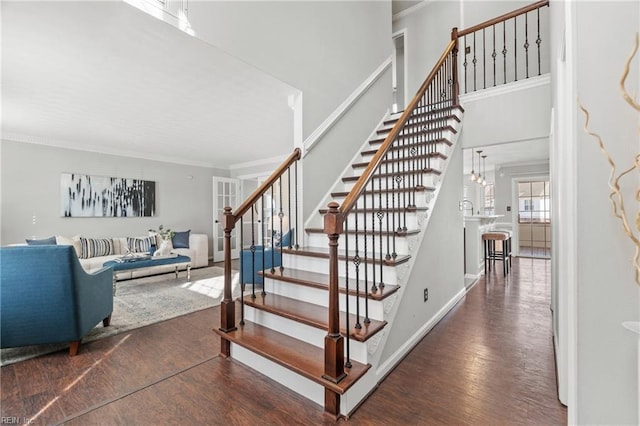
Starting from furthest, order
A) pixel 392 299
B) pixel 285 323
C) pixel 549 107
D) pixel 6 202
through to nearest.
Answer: pixel 6 202 < pixel 549 107 < pixel 285 323 < pixel 392 299

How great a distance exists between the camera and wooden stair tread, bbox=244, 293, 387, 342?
1.82 meters

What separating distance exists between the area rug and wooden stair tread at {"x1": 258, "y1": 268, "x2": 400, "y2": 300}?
5.19ft

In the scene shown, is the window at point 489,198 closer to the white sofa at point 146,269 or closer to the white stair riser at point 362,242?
the white stair riser at point 362,242

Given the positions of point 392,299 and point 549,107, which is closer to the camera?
point 392,299

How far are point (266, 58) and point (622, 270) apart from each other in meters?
2.95

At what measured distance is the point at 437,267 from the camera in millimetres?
2928

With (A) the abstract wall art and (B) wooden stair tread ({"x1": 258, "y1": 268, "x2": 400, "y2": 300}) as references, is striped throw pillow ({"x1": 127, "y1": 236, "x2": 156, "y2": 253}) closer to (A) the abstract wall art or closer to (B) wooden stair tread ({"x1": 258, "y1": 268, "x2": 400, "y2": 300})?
(A) the abstract wall art

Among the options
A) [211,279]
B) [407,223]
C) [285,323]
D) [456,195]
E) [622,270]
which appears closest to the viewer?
[622,270]

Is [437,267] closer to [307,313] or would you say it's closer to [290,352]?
[307,313]

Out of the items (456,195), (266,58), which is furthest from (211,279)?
(456,195)

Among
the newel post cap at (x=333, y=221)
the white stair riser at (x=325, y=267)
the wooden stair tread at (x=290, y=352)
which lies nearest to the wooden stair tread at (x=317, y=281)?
the white stair riser at (x=325, y=267)

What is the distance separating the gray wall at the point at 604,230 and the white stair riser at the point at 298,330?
1053 millimetres

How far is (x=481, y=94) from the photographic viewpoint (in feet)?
12.1

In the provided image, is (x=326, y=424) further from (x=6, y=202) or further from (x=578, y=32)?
(x=6, y=202)
